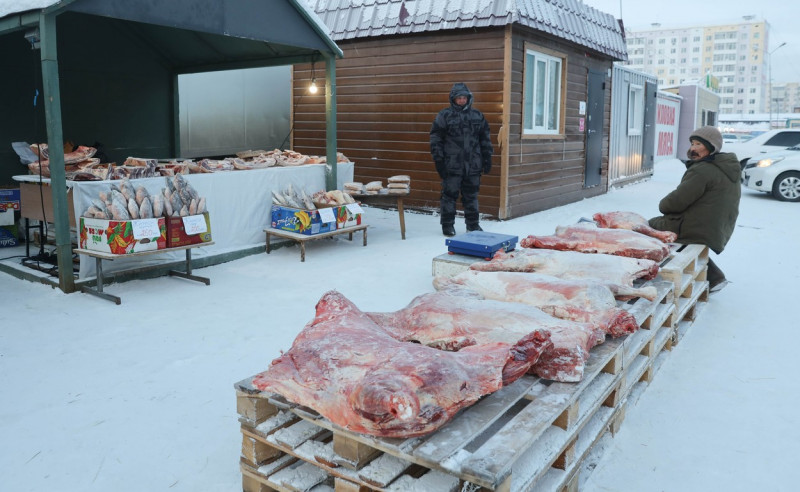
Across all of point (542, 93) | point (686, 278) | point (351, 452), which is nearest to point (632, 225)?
point (686, 278)

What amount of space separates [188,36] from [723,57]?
520 ft

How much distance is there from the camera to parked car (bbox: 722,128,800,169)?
15914 millimetres

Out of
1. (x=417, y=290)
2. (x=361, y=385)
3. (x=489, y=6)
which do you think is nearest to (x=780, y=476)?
(x=361, y=385)

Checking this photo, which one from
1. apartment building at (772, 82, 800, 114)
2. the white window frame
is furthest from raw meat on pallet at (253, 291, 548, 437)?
apartment building at (772, 82, 800, 114)

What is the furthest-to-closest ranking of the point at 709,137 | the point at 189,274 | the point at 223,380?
the point at 189,274 < the point at 709,137 < the point at 223,380

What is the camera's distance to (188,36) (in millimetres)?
9617

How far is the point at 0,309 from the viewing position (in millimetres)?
5355

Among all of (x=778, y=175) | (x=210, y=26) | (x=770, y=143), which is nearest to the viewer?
(x=210, y=26)

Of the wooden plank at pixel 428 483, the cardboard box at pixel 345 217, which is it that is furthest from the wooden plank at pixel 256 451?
the cardboard box at pixel 345 217

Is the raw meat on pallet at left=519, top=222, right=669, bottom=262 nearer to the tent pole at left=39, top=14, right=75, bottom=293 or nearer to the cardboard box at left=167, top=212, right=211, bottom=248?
the cardboard box at left=167, top=212, right=211, bottom=248

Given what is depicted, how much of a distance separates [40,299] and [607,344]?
15.6 ft

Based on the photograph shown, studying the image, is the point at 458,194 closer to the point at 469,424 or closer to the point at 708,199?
the point at 708,199

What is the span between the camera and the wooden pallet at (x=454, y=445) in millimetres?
2096

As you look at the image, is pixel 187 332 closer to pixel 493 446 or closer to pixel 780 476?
pixel 493 446
